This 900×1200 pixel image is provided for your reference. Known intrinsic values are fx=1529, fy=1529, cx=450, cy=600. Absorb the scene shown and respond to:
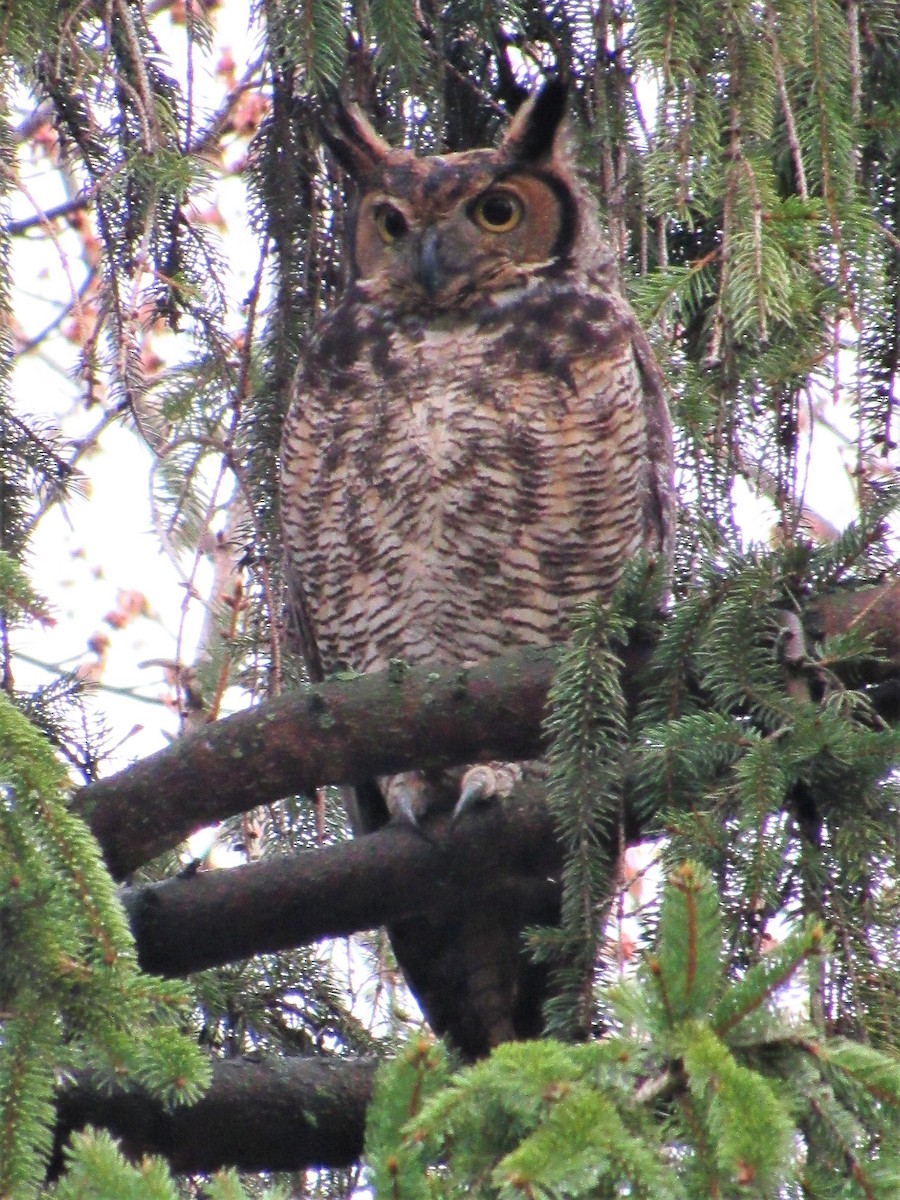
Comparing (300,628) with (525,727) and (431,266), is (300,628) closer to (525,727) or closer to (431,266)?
(431,266)

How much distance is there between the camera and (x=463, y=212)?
2.83m

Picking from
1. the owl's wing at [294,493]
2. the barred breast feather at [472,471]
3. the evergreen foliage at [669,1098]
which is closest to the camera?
the evergreen foliage at [669,1098]

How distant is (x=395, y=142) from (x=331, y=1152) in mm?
1780

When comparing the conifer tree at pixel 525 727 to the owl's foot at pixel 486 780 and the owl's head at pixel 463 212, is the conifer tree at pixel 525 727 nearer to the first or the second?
the owl's head at pixel 463 212

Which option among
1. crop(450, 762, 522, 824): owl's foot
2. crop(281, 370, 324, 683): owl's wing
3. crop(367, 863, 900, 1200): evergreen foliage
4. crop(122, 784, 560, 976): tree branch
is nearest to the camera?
crop(367, 863, 900, 1200): evergreen foliage

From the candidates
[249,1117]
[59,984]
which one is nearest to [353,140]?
[249,1117]

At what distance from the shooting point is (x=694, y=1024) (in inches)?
40.9

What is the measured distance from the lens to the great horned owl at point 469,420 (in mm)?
2605

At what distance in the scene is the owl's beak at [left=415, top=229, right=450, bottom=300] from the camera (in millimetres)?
2775

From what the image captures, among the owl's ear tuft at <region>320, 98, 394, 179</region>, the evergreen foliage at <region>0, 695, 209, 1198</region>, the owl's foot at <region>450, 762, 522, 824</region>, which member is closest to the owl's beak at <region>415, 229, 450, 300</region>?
the owl's ear tuft at <region>320, 98, 394, 179</region>

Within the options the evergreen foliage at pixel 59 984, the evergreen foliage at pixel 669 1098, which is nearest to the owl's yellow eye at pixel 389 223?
the evergreen foliage at pixel 59 984

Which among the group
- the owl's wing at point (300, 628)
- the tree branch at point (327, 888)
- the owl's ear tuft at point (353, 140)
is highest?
the owl's ear tuft at point (353, 140)

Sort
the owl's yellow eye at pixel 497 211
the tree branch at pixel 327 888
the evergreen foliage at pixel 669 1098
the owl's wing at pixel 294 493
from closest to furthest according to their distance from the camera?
the evergreen foliage at pixel 669 1098, the tree branch at pixel 327 888, the owl's wing at pixel 294 493, the owl's yellow eye at pixel 497 211

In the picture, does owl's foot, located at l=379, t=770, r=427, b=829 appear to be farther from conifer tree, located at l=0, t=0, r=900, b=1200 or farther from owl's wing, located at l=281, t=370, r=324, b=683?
owl's wing, located at l=281, t=370, r=324, b=683
